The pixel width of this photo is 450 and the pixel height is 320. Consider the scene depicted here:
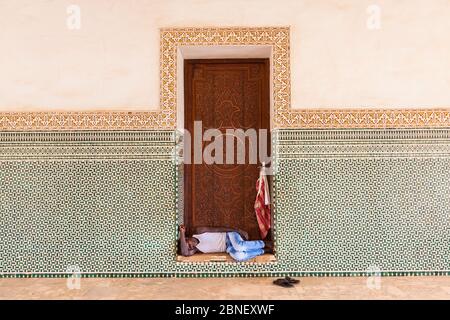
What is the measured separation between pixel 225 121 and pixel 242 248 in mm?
1193

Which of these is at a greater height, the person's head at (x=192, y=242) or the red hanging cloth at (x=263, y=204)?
the red hanging cloth at (x=263, y=204)

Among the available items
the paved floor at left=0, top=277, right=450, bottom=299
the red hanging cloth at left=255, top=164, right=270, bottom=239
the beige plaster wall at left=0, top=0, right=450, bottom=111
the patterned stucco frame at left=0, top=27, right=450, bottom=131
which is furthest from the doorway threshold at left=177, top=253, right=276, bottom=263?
the beige plaster wall at left=0, top=0, right=450, bottom=111

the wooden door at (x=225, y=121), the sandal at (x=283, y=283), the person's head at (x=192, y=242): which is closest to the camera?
the sandal at (x=283, y=283)

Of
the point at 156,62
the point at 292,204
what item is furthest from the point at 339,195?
the point at 156,62

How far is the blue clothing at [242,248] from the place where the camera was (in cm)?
345

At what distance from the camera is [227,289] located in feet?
10.1

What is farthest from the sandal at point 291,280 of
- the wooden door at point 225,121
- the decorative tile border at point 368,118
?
the decorative tile border at point 368,118

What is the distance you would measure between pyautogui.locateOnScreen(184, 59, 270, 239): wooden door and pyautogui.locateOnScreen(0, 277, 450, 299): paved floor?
69cm

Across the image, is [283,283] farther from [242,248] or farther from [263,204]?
[263,204]

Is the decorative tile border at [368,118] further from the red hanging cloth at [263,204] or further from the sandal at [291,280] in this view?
the sandal at [291,280]

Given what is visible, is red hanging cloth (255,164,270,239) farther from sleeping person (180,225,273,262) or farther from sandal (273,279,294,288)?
sandal (273,279,294,288)

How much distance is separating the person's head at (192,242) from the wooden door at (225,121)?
21 cm

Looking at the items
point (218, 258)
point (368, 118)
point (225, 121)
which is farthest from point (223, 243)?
point (368, 118)
